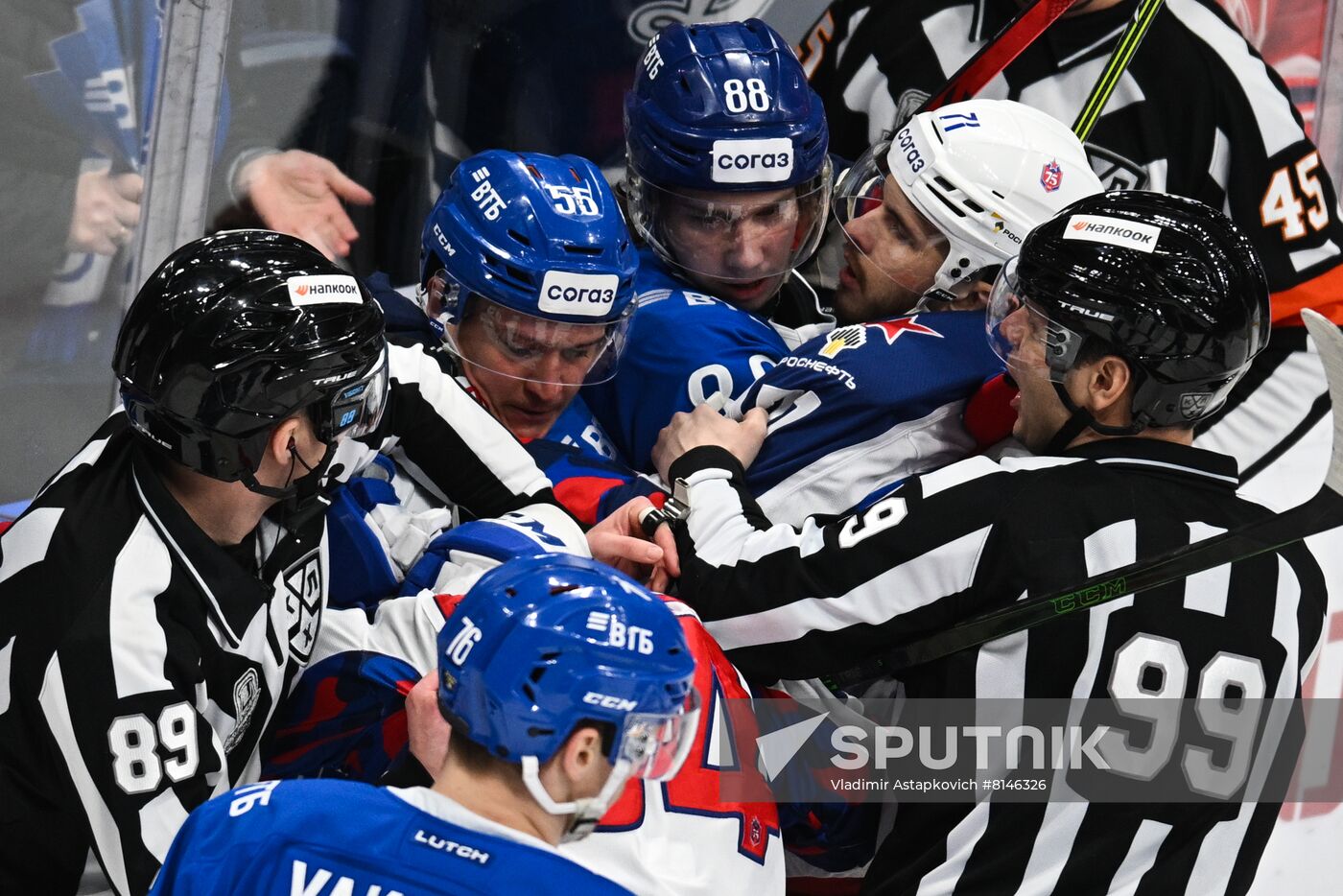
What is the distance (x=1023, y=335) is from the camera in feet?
6.73

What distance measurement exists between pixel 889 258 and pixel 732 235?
271mm

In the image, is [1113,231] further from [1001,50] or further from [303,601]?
[1001,50]

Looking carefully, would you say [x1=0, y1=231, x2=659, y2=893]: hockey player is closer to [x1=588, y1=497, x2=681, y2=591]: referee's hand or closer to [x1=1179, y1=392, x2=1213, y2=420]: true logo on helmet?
[x1=588, y1=497, x2=681, y2=591]: referee's hand

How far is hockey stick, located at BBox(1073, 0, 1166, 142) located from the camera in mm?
3148

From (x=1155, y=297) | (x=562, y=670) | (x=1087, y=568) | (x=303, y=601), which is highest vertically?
(x=1155, y=297)

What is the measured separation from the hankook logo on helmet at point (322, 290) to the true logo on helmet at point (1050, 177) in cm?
104

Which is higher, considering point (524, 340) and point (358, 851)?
point (358, 851)

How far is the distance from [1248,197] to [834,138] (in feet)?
2.79

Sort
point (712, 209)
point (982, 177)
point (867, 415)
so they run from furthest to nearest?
point (712, 209)
point (982, 177)
point (867, 415)

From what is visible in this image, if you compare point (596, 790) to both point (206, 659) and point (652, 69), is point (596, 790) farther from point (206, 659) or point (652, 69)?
point (652, 69)

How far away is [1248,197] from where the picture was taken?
10.7 feet

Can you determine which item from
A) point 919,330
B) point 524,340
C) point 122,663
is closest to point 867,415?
point 919,330

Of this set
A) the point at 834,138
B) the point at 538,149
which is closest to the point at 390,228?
the point at 538,149

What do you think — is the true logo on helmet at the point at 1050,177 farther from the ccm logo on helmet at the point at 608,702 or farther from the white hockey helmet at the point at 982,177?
the ccm logo on helmet at the point at 608,702
